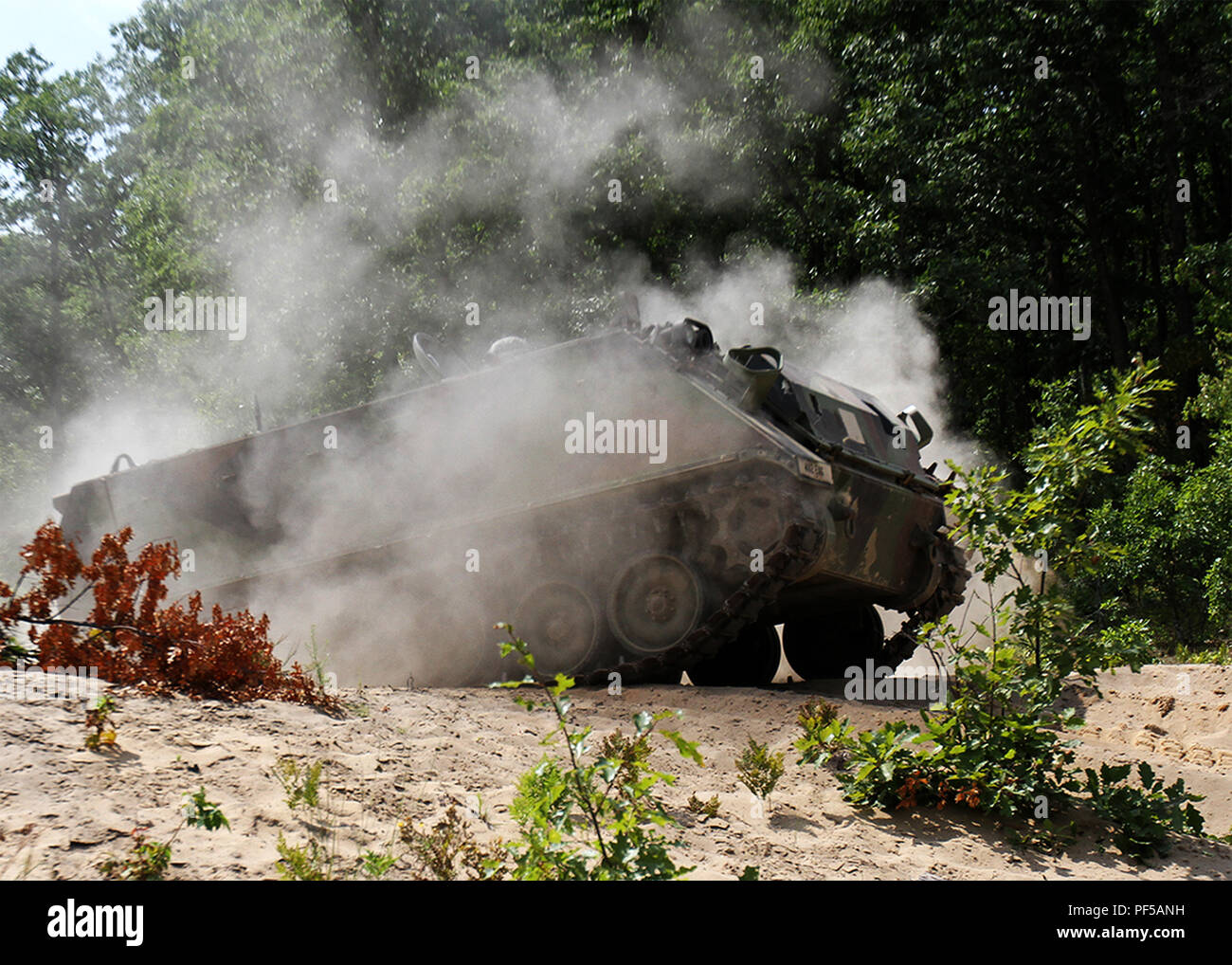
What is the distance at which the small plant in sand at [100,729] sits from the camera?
4.30m

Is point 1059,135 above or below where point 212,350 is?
above

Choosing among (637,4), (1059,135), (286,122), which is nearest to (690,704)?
(1059,135)

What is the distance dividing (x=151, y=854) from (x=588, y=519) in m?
6.04

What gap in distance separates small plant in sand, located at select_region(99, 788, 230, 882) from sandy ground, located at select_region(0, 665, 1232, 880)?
5cm

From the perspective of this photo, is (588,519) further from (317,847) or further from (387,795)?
(317,847)

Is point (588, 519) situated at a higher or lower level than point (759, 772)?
higher

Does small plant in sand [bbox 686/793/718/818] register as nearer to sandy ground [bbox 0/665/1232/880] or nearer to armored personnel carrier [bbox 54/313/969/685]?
sandy ground [bbox 0/665/1232/880]

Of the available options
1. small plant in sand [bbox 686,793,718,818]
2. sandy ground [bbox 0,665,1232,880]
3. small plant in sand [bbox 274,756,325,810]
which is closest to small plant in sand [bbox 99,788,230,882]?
sandy ground [bbox 0,665,1232,880]

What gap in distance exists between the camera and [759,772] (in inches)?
219

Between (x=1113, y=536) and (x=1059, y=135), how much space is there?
872 centimetres

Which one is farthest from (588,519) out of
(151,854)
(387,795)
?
(151,854)

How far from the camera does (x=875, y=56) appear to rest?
18.8m
